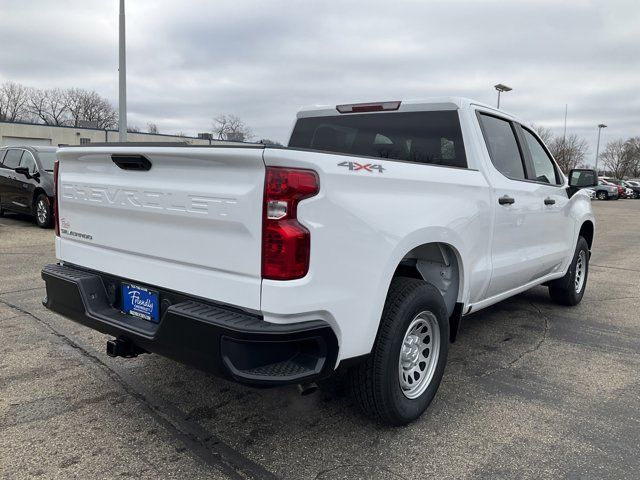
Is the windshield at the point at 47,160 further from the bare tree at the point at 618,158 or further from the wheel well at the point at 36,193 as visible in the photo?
the bare tree at the point at 618,158

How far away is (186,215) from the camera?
2572 millimetres

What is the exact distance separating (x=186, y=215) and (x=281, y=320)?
0.72 m

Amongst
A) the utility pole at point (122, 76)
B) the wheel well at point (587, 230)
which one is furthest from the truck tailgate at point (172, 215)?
the utility pole at point (122, 76)

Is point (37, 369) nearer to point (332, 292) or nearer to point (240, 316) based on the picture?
point (240, 316)

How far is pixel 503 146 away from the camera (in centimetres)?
430

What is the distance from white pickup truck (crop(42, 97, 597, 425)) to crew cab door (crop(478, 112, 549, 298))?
0.03 meters

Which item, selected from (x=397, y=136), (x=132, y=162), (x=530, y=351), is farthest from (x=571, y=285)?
(x=132, y=162)

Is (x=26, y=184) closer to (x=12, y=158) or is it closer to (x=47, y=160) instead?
(x=47, y=160)

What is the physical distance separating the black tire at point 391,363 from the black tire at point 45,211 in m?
10.1

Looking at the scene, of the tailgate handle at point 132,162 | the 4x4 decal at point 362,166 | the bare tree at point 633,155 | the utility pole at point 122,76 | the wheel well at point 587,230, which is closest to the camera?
the 4x4 decal at point 362,166

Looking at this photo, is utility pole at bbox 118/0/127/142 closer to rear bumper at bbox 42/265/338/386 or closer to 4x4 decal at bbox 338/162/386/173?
rear bumper at bbox 42/265/338/386

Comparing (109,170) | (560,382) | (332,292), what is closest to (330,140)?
(109,170)

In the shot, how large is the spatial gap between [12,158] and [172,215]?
11.5 meters

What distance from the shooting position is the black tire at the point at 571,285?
5.81m
